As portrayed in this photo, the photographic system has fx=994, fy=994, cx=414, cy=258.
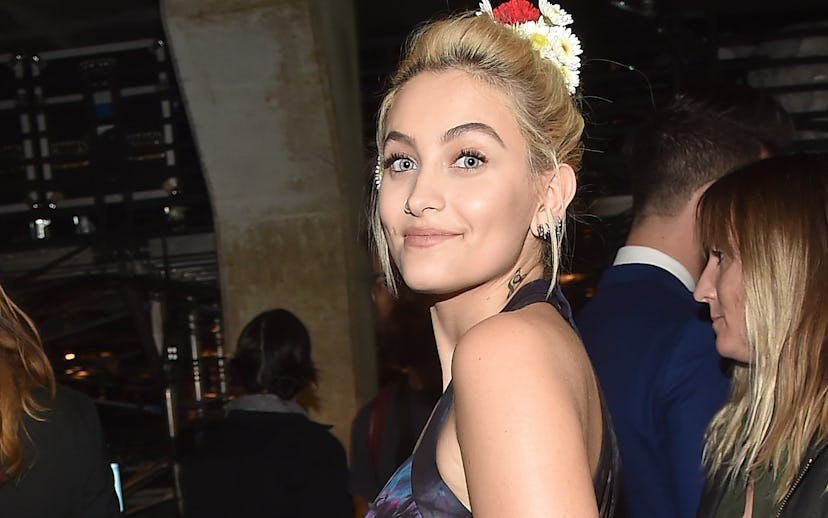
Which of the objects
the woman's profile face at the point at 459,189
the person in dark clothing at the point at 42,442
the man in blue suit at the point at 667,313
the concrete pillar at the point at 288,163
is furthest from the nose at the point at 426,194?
the concrete pillar at the point at 288,163

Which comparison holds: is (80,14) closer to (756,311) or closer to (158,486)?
(158,486)

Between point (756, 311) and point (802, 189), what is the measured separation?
0.22 meters

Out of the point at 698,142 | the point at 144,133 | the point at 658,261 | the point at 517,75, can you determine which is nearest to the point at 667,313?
the point at 658,261

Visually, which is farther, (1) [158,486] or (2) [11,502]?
(1) [158,486]

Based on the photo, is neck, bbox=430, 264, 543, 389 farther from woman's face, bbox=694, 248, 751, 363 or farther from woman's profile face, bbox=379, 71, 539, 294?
woman's face, bbox=694, 248, 751, 363

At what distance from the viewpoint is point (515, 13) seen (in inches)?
54.9

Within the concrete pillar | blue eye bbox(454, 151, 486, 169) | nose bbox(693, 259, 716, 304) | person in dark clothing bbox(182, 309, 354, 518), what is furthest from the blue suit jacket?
the concrete pillar

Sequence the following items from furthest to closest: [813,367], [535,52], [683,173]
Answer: [683,173] < [813,367] < [535,52]

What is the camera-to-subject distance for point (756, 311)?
1643mm

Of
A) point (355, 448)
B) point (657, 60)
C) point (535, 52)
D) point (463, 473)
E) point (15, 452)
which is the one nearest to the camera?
point (463, 473)

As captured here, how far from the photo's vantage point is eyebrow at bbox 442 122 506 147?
4.02 feet

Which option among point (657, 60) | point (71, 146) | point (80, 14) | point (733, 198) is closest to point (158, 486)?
point (71, 146)

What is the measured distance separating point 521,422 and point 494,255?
0.29 m

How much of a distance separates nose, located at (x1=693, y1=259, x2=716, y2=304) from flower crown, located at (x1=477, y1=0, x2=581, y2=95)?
0.65 m
